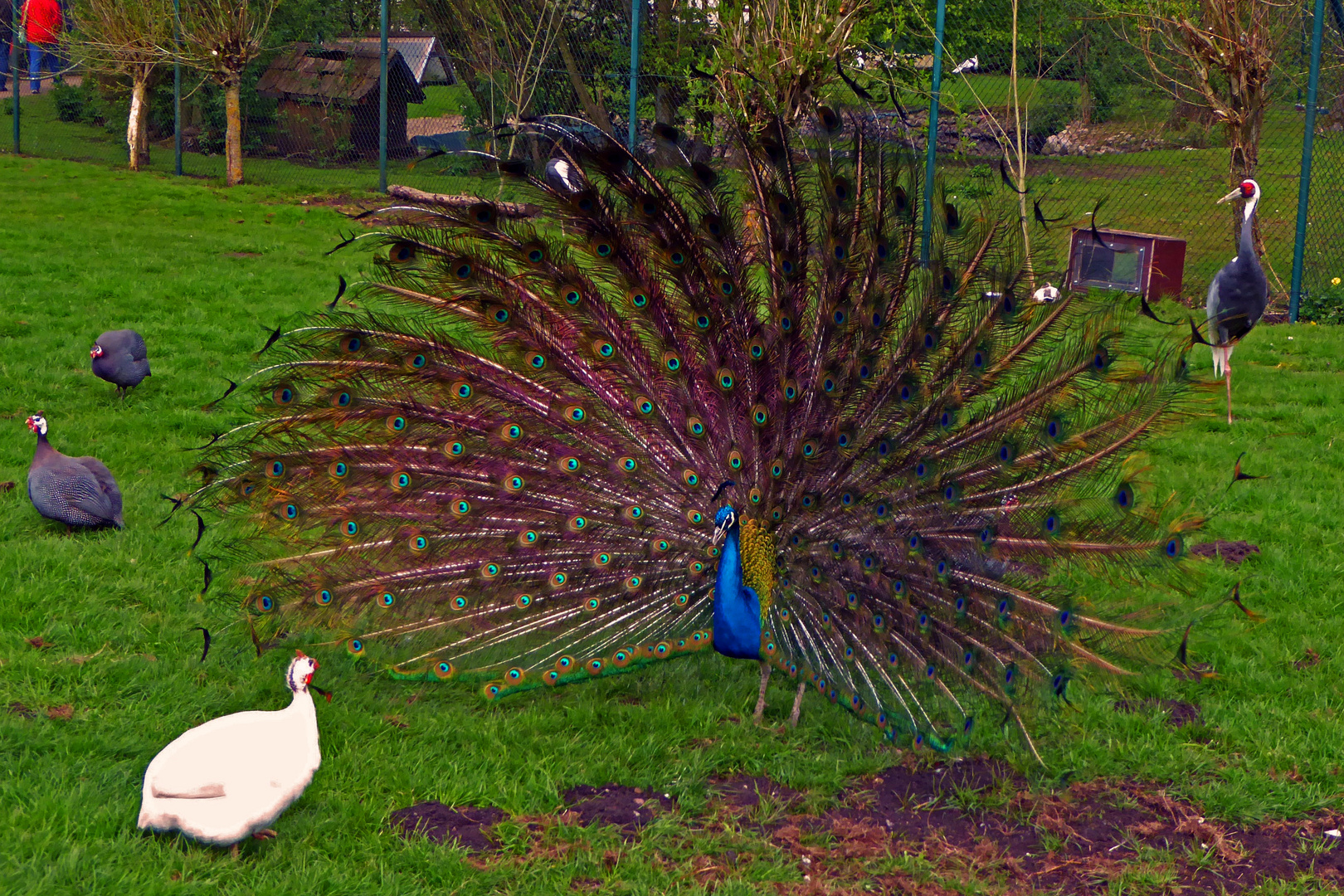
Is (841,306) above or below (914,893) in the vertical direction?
above

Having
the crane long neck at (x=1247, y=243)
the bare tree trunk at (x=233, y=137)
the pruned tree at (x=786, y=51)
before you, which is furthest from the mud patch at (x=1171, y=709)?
the bare tree trunk at (x=233, y=137)

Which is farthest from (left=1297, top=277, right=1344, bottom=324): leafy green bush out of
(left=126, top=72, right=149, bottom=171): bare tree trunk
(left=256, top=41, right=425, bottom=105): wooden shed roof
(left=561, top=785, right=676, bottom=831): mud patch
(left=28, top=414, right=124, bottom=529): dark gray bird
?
(left=126, top=72, right=149, bottom=171): bare tree trunk

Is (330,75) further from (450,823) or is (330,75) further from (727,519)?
(450,823)

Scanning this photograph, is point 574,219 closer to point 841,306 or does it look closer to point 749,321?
point 749,321

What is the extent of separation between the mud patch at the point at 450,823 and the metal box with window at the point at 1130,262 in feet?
29.4

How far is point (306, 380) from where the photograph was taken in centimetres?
461

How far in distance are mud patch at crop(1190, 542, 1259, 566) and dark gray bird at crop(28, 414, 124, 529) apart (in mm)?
5386

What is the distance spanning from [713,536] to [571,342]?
898mm

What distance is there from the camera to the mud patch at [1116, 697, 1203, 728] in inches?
191

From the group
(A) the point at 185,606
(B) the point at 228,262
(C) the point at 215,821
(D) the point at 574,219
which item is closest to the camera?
(C) the point at 215,821

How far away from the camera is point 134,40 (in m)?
18.4

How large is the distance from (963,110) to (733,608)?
1007 centimetres

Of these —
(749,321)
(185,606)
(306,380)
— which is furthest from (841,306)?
(185,606)

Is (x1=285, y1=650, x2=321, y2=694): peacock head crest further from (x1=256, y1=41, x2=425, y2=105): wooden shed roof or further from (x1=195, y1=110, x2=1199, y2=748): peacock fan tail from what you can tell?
(x1=256, y1=41, x2=425, y2=105): wooden shed roof
